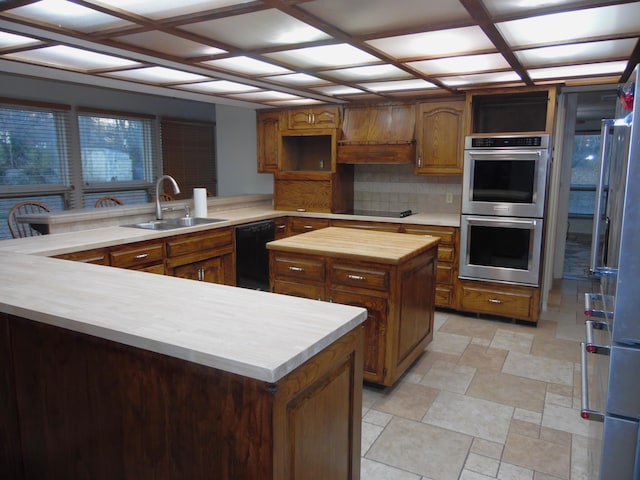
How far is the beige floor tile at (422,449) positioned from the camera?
226 centimetres

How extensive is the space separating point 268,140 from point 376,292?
3263mm

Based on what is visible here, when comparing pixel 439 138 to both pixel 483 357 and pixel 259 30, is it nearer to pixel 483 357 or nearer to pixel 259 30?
pixel 483 357

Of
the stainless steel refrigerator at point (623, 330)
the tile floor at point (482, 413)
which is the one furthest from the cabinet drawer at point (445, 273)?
the stainless steel refrigerator at point (623, 330)

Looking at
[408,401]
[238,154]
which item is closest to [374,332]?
[408,401]

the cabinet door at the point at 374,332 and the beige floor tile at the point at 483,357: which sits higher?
the cabinet door at the point at 374,332

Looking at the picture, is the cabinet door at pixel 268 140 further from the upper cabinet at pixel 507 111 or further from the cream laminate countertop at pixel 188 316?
the cream laminate countertop at pixel 188 316

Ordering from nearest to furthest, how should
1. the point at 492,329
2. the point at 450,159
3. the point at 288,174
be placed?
the point at 492,329, the point at 450,159, the point at 288,174

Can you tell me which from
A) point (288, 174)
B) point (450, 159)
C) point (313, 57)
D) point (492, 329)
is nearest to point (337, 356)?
point (313, 57)

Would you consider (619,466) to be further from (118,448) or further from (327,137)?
(327,137)

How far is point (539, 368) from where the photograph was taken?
11.1ft

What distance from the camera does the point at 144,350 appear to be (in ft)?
4.29

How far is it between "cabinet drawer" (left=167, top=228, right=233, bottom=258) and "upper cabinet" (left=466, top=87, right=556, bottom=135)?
245 cm

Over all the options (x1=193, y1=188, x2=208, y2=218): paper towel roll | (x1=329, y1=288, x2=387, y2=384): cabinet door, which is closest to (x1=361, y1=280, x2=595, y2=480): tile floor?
(x1=329, y1=288, x2=387, y2=384): cabinet door

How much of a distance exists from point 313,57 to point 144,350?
2.31m
